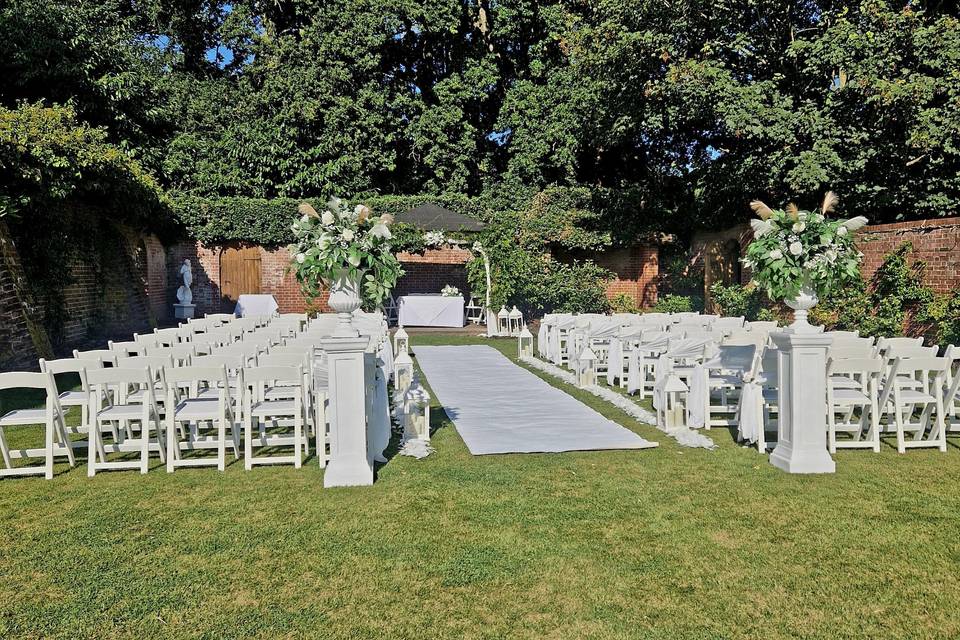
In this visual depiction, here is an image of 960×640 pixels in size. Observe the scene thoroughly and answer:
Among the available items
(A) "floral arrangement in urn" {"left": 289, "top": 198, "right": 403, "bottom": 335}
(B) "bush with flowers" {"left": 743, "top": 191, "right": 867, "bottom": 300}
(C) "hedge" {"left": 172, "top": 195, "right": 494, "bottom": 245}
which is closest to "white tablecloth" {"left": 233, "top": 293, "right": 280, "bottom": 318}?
(C) "hedge" {"left": 172, "top": 195, "right": 494, "bottom": 245}

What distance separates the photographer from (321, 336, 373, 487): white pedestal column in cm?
512

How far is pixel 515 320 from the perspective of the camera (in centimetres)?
1834

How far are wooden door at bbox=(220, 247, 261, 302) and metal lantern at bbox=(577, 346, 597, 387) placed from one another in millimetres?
15448

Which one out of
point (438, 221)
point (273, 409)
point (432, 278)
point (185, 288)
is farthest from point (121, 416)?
point (432, 278)

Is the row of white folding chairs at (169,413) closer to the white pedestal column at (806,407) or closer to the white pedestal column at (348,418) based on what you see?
the white pedestal column at (348,418)

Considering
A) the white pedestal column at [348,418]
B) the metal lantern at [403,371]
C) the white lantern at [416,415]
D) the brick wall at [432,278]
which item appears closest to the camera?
the white pedestal column at [348,418]

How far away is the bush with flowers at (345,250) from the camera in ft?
17.3

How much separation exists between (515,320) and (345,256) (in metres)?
13.2

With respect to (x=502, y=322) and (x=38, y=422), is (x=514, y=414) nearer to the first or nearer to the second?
(x=38, y=422)

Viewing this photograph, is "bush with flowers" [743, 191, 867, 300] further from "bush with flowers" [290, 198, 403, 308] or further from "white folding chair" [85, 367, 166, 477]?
"white folding chair" [85, 367, 166, 477]

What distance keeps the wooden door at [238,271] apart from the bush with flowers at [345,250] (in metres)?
17.6

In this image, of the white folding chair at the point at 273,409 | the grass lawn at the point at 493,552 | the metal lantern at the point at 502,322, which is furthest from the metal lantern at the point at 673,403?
the metal lantern at the point at 502,322

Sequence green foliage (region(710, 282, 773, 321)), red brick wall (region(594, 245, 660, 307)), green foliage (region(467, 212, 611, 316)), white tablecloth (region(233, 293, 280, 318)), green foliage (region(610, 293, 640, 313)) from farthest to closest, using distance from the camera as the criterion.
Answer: red brick wall (region(594, 245, 660, 307)) < white tablecloth (region(233, 293, 280, 318)) < green foliage (region(610, 293, 640, 313)) < green foliage (region(467, 212, 611, 316)) < green foliage (region(710, 282, 773, 321))

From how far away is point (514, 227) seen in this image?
22.2 m
